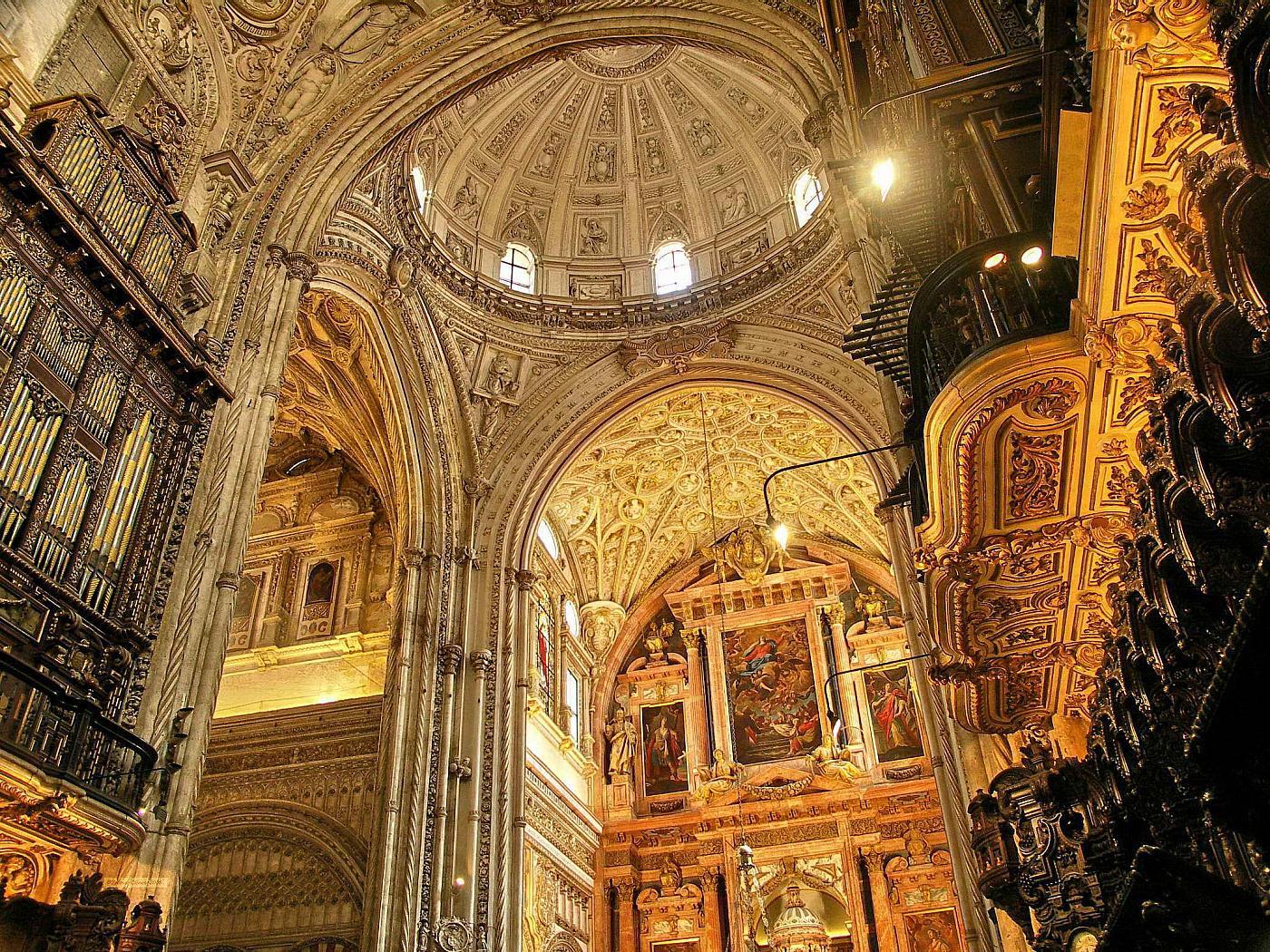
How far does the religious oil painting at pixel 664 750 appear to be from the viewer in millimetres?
21953

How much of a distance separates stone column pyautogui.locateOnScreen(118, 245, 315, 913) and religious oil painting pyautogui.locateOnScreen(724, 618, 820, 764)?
14212 millimetres

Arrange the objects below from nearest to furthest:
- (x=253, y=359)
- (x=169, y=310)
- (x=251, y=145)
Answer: (x=169, y=310)
(x=253, y=359)
(x=251, y=145)

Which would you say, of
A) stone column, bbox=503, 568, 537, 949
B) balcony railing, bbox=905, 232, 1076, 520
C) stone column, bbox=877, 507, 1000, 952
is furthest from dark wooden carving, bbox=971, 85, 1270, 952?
stone column, bbox=503, 568, 537, 949

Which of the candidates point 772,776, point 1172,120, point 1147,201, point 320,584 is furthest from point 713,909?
point 1172,120

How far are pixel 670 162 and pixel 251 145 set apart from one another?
398 inches

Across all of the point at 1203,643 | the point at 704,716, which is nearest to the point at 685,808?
the point at 704,716

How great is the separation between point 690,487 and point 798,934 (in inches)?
411

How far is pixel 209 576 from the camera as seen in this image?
383 inches

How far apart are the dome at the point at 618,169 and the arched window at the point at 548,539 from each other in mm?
5243

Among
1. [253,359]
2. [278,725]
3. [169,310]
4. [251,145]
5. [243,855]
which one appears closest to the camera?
[169,310]

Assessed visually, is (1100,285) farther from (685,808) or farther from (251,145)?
(685,808)

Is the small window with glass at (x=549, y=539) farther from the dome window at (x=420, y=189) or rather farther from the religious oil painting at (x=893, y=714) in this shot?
the religious oil painting at (x=893, y=714)

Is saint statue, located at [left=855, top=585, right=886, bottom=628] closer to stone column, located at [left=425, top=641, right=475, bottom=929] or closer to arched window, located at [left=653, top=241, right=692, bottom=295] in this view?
arched window, located at [left=653, top=241, right=692, bottom=295]

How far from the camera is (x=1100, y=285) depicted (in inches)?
202
